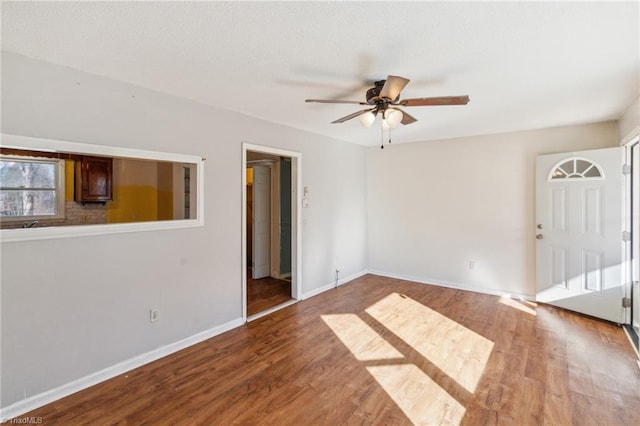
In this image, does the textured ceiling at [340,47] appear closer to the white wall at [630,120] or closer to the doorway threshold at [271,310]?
the white wall at [630,120]

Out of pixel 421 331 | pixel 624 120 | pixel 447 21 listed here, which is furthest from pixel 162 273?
pixel 624 120

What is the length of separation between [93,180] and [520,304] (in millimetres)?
5070

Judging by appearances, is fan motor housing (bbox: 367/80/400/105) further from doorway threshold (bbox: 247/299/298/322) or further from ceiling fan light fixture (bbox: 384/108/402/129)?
doorway threshold (bbox: 247/299/298/322)

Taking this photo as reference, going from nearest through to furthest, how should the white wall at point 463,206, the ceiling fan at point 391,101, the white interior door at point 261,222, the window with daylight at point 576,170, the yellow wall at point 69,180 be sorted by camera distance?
the ceiling fan at point 391,101, the yellow wall at point 69,180, the window with daylight at point 576,170, the white wall at point 463,206, the white interior door at point 261,222

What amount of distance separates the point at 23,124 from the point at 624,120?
565 cm

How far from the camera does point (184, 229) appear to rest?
9.47 ft

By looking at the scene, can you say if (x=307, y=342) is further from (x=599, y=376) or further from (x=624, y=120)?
(x=624, y=120)

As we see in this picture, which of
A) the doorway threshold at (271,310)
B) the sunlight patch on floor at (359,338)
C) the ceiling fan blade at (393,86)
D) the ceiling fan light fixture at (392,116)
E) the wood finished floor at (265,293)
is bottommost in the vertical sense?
the sunlight patch on floor at (359,338)

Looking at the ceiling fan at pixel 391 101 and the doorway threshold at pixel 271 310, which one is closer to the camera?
the ceiling fan at pixel 391 101

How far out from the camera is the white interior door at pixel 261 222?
5.41 metres

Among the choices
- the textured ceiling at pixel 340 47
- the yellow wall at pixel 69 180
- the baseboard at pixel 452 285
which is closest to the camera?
the textured ceiling at pixel 340 47

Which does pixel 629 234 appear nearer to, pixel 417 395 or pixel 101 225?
pixel 417 395

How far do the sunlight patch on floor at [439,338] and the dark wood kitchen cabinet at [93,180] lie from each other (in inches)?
121

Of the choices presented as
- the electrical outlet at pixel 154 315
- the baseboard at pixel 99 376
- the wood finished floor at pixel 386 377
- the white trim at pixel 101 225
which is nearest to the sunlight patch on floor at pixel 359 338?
the wood finished floor at pixel 386 377
